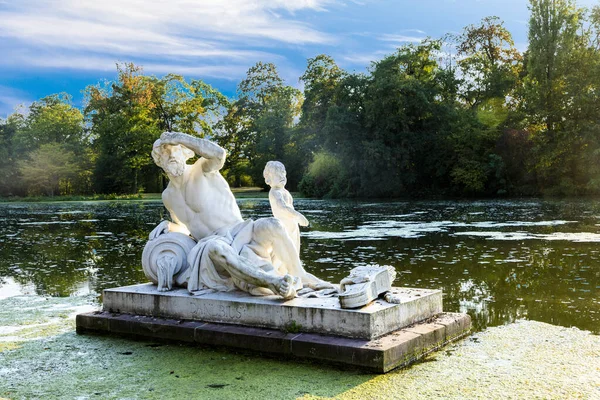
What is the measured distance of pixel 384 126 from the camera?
4297cm

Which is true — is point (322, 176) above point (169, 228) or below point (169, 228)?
above

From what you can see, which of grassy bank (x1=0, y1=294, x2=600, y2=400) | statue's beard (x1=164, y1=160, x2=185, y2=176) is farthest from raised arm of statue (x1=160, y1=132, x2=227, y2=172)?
grassy bank (x1=0, y1=294, x2=600, y2=400)

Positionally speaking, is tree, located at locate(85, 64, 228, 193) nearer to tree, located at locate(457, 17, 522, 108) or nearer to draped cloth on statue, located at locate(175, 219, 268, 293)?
tree, located at locate(457, 17, 522, 108)

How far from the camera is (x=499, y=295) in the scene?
23.7 ft

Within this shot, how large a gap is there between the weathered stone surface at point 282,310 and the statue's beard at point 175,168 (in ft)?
3.36

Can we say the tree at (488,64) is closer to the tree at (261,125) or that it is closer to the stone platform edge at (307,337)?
the tree at (261,125)

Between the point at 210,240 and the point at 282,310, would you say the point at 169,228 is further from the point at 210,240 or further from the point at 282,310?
the point at 282,310

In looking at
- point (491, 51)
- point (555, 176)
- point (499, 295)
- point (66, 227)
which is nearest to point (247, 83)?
point (491, 51)

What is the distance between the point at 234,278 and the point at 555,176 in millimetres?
36100

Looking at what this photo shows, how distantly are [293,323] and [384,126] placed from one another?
1541 inches

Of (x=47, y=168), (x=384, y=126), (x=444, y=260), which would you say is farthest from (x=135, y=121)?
(x=444, y=260)

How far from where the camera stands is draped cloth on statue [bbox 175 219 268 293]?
527 cm

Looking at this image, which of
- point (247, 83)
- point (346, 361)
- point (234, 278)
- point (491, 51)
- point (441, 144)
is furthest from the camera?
point (247, 83)

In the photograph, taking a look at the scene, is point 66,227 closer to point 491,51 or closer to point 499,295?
point 499,295
